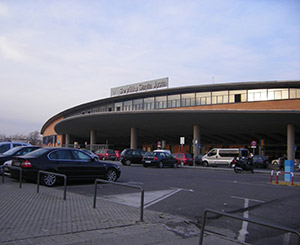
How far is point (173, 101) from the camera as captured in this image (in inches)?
1962

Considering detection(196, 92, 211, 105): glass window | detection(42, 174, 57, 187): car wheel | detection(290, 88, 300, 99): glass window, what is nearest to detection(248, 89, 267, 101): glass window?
detection(290, 88, 300, 99): glass window

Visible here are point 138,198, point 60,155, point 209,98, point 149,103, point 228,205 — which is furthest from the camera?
point 149,103

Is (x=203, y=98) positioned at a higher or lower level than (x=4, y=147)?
higher

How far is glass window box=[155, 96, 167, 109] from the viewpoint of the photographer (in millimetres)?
50781

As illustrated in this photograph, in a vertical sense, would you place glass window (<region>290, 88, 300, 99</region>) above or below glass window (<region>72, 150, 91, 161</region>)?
above

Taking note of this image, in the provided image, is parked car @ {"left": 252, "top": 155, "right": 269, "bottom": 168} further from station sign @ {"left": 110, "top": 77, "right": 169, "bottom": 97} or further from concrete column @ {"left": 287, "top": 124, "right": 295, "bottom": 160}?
station sign @ {"left": 110, "top": 77, "right": 169, "bottom": 97}

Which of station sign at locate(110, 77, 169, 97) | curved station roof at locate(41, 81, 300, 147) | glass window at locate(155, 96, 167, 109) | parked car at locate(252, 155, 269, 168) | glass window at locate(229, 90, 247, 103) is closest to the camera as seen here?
parked car at locate(252, 155, 269, 168)

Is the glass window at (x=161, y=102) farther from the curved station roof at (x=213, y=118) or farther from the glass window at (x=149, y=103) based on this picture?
the glass window at (x=149, y=103)

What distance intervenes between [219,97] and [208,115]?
6223 mm

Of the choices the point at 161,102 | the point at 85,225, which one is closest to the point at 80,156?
the point at 85,225

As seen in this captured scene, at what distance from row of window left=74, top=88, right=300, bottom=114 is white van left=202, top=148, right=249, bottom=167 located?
37.3 ft

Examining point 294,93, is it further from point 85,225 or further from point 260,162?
point 85,225

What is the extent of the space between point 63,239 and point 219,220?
3.84m

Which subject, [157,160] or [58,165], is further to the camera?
[157,160]
